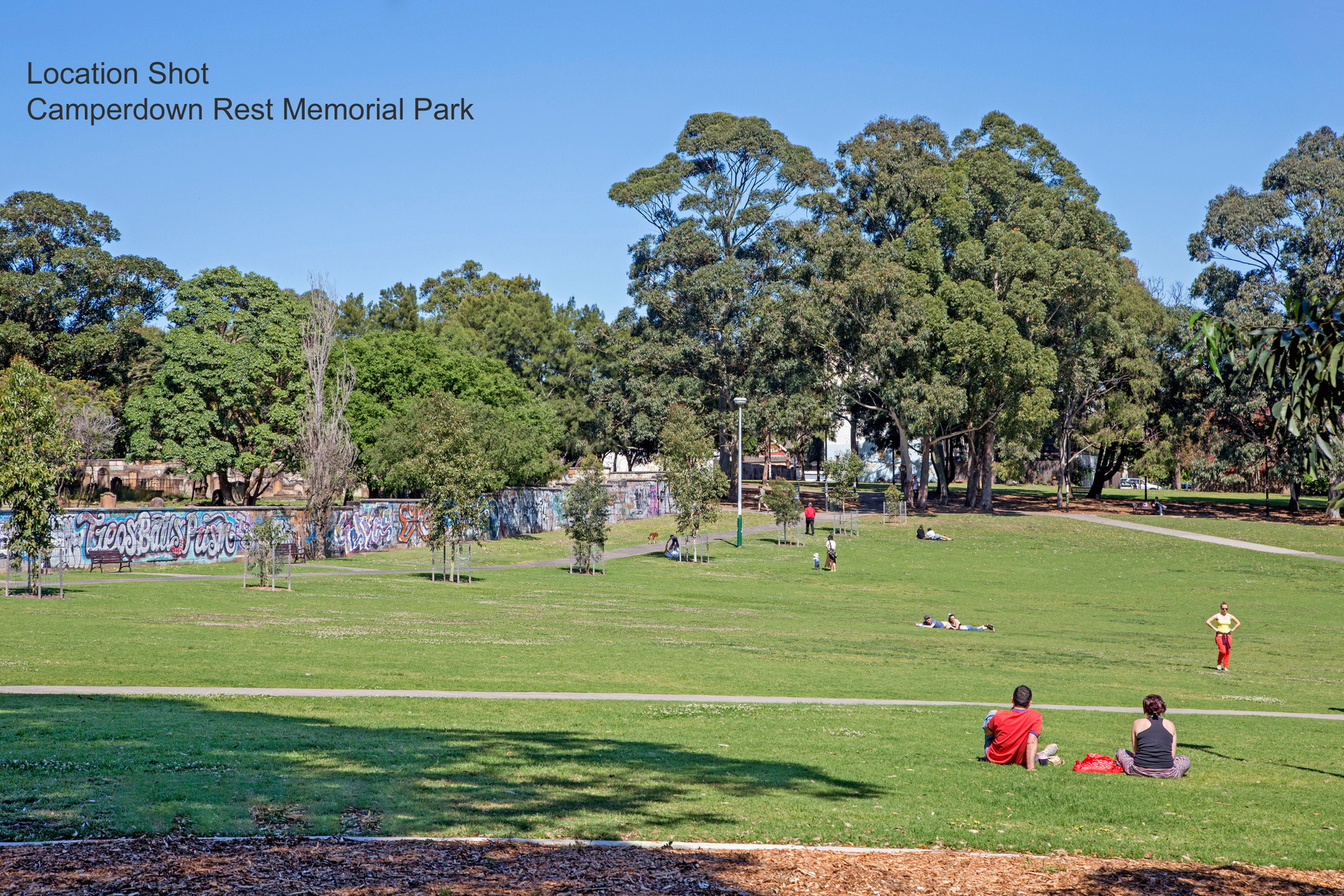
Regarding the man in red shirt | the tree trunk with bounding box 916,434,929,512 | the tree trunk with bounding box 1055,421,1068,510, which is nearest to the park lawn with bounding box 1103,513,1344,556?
the tree trunk with bounding box 1055,421,1068,510

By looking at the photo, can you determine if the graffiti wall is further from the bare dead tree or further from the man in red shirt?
the man in red shirt

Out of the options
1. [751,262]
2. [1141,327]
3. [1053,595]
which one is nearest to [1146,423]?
[1141,327]

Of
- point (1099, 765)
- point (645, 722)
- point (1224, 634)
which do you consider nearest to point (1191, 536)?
point (1224, 634)

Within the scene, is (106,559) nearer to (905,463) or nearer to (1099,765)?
(1099,765)

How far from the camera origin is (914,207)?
219 feet

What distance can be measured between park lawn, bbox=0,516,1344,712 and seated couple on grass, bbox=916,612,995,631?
71 centimetres

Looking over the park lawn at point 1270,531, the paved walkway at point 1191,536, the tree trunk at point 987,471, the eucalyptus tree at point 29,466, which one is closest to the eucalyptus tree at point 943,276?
the tree trunk at point 987,471

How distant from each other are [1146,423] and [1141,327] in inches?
294

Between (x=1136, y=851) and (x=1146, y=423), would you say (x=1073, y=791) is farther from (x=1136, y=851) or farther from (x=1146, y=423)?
(x=1146, y=423)

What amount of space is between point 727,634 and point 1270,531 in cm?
4444

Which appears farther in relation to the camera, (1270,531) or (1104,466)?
(1104,466)

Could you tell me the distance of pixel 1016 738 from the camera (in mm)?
11523

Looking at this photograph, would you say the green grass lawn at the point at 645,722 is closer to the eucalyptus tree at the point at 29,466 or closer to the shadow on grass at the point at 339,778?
the shadow on grass at the point at 339,778

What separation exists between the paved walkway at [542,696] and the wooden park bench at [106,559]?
880 inches
